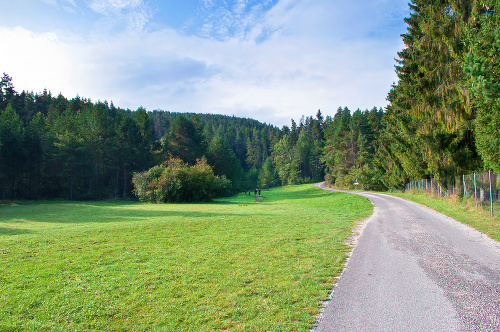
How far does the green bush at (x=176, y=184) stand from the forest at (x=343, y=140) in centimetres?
14

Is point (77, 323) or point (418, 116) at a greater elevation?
point (418, 116)

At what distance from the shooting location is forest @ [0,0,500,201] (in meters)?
14.8

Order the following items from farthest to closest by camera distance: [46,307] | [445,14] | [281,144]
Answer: [281,144], [445,14], [46,307]

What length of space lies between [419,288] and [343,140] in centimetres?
6909

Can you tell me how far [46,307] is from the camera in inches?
176

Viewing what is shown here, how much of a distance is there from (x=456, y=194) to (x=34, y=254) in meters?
23.3

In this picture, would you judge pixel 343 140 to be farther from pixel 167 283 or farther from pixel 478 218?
pixel 167 283

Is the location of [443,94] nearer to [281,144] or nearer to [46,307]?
[46,307]

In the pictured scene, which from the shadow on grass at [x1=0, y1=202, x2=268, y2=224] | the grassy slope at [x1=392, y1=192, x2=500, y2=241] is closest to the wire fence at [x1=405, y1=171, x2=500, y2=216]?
the grassy slope at [x1=392, y1=192, x2=500, y2=241]

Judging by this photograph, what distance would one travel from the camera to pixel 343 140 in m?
70.6

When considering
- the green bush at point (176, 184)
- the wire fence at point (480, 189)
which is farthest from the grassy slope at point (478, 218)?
the green bush at point (176, 184)

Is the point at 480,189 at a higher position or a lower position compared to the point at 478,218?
higher

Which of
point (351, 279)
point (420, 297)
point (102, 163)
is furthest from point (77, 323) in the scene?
point (102, 163)

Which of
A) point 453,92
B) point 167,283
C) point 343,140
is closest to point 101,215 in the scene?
point 167,283
